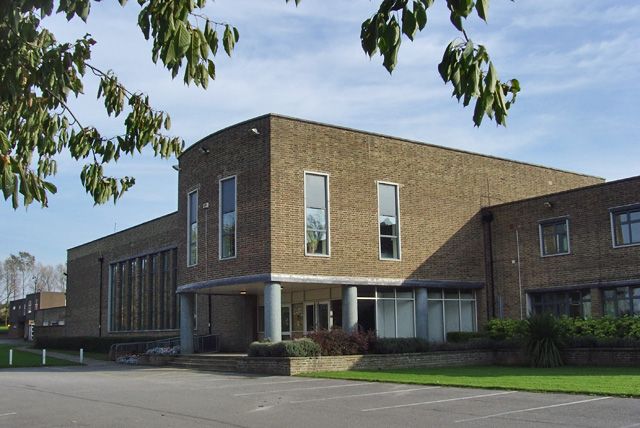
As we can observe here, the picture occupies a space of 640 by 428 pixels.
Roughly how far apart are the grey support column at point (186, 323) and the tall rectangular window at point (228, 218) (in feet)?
13.6

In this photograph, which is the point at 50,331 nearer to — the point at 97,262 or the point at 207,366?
the point at 97,262

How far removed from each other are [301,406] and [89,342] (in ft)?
116

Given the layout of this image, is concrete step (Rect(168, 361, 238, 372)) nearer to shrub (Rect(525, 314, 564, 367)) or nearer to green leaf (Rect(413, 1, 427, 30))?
shrub (Rect(525, 314, 564, 367))

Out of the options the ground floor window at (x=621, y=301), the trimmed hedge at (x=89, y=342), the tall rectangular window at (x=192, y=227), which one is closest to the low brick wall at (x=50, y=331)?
the trimmed hedge at (x=89, y=342)

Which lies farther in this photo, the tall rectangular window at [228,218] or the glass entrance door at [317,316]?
the glass entrance door at [317,316]

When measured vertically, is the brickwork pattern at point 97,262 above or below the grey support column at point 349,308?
above

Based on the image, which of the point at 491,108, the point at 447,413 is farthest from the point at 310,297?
the point at 491,108

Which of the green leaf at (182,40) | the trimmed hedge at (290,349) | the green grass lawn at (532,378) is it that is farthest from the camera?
the trimmed hedge at (290,349)

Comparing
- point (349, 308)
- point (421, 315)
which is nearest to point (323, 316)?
point (349, 308)

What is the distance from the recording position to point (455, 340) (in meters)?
30.7

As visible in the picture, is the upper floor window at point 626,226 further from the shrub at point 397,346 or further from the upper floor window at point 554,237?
the shrub at point 397,346

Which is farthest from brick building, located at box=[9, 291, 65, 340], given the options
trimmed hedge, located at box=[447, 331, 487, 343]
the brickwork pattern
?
trimmed hedge, located at box=[447, 331, 487, 343]

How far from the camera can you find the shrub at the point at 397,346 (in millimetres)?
25609

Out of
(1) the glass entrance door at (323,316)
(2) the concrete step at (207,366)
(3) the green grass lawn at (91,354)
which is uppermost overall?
(1) the glass entrance door at (323,316)
